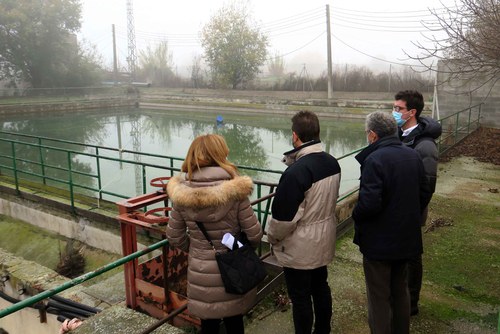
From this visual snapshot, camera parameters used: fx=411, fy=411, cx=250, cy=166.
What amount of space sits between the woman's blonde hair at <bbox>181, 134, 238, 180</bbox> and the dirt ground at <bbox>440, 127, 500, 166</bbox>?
7559 millimetres

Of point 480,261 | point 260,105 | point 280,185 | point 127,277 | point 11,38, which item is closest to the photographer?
point 280,185

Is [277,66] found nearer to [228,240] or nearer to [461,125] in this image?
[461,125]

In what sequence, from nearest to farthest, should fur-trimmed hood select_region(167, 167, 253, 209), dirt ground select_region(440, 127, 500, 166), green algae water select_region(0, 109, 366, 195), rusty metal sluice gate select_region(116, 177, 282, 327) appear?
fur-trimmed hood select_region(167, 167, 253, 209) < rusty metal sluice gate select_region(116, 177, 282, 327) < dirt ground select_region(440, 127, 500, 166) < green algae water select_region(0, 109, 366, 195)

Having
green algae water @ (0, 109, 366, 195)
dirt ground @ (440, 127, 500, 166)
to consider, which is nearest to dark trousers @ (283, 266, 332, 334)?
green algae water @ (0, 109, 366, 195)

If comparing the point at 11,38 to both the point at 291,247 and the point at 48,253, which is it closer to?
the point at 48,253

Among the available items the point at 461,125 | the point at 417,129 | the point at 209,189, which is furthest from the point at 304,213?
the point at 461,125

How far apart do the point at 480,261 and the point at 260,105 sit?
78.2 ft

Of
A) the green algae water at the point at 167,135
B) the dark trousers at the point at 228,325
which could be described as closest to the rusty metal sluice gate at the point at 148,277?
the dark trousers at the point at 228,325

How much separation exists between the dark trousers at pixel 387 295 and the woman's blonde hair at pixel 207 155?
97 cm

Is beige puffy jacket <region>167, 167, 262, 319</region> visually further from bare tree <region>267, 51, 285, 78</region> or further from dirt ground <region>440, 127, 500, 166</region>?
bare tree <region>267, 51, 285, 78</region>

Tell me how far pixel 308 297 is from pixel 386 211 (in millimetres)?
661

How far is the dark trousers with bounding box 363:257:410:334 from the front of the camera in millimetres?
2244

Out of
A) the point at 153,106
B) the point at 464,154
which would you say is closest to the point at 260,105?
the point at 153,106

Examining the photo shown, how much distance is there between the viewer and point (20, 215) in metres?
7.00
